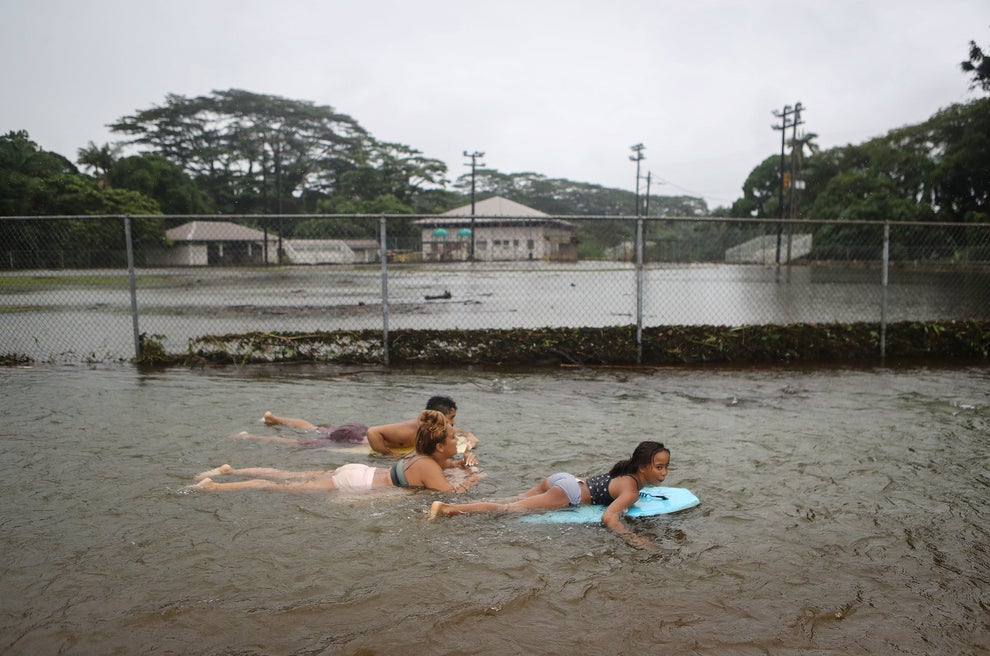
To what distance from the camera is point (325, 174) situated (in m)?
79.9

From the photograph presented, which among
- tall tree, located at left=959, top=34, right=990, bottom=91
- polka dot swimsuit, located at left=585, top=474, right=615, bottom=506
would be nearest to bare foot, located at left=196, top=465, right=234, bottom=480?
polka dot swimsuit, located at left=585, top=474, right=615, bottom=506

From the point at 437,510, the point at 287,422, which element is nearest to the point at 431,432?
the point at 437,510

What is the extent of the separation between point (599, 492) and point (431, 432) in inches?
51.7

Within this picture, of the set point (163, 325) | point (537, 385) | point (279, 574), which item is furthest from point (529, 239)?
point (279, 574)

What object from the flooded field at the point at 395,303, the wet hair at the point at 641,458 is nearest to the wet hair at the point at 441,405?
the wet hair at the point at 641,458

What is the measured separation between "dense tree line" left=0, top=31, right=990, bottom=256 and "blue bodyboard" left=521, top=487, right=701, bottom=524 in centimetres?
1049

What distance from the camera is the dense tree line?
125 feet

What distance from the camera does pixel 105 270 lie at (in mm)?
12617

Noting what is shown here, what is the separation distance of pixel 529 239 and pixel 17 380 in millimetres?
9133

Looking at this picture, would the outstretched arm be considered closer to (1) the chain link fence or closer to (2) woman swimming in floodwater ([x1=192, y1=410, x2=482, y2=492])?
(2) woman swimming in floodwater ([x1=192, y1=410, x2=482, y2=492])

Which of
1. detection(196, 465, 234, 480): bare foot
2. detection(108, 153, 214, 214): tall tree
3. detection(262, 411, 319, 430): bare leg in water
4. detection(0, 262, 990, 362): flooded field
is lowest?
detection(196, 465, 234, 480): bare foot

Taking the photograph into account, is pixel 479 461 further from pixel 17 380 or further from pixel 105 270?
pixel 105 270

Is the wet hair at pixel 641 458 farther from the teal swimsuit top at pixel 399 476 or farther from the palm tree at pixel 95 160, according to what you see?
the palm tree at pixel 95 160

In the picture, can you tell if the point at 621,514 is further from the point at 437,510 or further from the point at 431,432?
the point at 431,432
